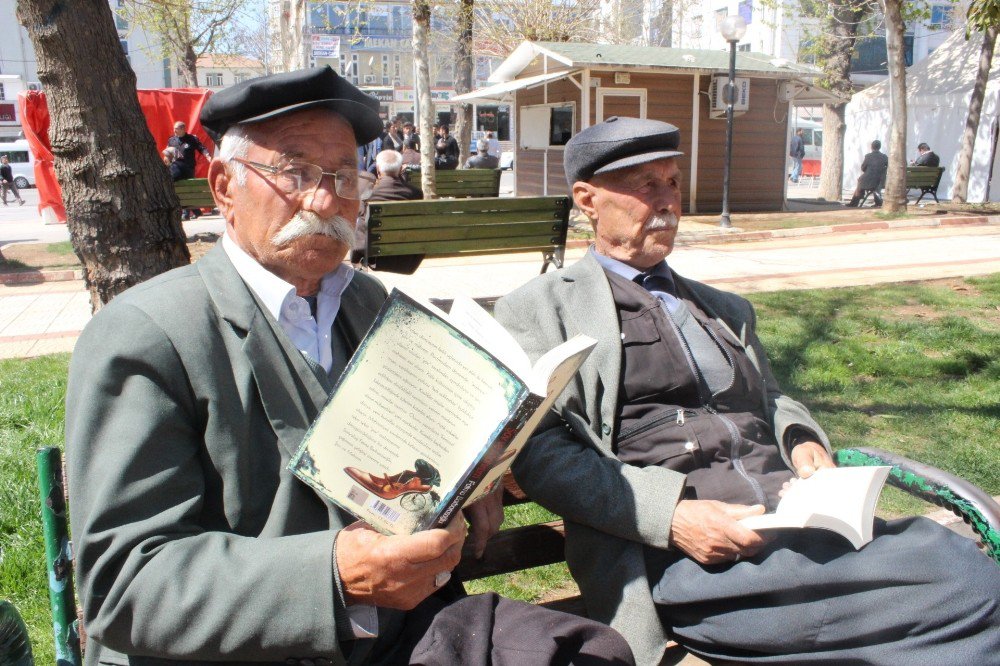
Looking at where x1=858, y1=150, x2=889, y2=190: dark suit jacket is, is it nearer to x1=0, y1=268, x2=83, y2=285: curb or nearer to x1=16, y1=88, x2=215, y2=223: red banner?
x1=16, y1=88, x2=215, y2=223: red banner

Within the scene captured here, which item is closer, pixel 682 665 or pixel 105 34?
pixel 682 665

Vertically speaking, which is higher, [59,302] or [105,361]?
[105,361]

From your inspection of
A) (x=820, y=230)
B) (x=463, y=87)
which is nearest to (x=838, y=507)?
(x=820, y=230)

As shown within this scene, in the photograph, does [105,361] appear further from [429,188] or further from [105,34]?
[429,188]

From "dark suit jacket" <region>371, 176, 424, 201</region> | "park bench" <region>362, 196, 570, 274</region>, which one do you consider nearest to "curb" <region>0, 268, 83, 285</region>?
"dark suit jacket" <region>371, 176, 424, 201</region>

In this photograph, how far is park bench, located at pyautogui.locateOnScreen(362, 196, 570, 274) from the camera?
7.70m

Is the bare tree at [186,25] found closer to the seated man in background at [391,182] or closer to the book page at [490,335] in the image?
the seated man in background at [391,182]

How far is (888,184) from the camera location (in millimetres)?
17312

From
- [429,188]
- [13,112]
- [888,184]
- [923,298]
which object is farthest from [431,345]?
[13,112]

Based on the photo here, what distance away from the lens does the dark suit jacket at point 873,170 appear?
20392 mm

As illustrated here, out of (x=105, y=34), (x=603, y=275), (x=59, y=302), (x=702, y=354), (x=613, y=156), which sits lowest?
(x=59, y=302)

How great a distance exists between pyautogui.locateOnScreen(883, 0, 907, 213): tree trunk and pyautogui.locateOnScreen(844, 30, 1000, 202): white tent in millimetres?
6242

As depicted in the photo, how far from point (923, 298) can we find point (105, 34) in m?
7.11

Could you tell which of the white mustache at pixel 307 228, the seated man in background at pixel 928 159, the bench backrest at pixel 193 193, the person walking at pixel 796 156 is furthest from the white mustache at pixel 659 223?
the person walking at pixel 796 156
